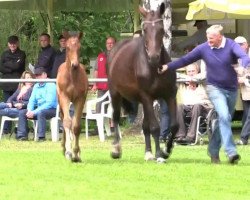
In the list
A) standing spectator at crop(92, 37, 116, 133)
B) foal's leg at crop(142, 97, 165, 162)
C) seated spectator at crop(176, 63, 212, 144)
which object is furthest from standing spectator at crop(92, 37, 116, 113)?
foal's leg at crop(142, 97, 165, 162)

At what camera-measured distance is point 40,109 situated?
19.5 m

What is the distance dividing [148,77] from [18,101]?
6.63 metres

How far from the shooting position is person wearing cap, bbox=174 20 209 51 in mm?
22344

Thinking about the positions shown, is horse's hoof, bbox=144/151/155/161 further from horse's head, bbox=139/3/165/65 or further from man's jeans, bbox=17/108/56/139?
man's jeans, bbox=17/108/56/139

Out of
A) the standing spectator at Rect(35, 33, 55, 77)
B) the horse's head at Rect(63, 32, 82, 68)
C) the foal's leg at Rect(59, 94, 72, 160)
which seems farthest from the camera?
the standing spectator at Rect(35, 33, 55, 77)

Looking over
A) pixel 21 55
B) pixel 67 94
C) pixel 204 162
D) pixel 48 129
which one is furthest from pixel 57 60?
pixel 204 162

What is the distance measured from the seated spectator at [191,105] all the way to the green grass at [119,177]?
1.82 meters

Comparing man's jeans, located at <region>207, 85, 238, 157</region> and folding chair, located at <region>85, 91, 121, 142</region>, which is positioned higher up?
man's jeans, located at <region>207, 85, 238, 157</region>

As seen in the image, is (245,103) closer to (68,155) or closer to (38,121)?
(38,121)

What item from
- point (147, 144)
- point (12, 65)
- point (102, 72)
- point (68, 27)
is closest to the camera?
point (147, 144)

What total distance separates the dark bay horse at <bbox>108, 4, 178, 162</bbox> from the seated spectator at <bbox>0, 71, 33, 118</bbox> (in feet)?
16.6

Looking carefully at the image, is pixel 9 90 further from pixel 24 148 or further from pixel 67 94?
pixel 67 94

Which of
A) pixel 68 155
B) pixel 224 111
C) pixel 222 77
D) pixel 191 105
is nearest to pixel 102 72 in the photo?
A: pixel 191 105

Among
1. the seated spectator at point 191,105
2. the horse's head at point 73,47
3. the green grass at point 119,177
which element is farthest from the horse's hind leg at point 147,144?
the seated spectator at point 191,105
